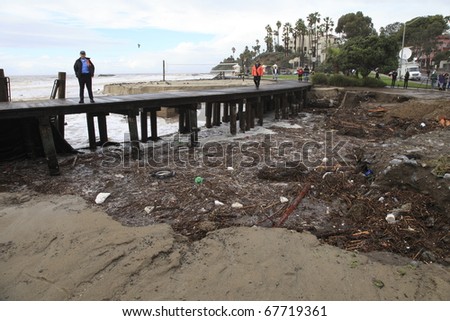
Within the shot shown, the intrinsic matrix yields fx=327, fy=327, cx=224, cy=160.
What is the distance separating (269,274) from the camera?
4219mm

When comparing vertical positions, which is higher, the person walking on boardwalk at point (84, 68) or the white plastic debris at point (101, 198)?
the person walking on boardwalk at point (84, 68)

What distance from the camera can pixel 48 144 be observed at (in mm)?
8062

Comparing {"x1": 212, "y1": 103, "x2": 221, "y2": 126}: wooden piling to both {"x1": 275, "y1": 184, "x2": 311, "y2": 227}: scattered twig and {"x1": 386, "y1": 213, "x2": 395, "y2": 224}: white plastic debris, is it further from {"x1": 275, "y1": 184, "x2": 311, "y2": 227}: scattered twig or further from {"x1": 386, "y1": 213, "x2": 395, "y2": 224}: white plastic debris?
{"x1": 386, "y1": 213, "x2": 395, "y2": 224}: white plastic debris

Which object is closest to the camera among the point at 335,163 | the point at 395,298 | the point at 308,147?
the point at 395,298

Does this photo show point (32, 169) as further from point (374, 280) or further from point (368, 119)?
point (368, 119)

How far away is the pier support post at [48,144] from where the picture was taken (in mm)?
7948

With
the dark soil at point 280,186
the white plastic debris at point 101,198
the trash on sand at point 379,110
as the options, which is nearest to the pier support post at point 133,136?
the dark soil at point 280,186

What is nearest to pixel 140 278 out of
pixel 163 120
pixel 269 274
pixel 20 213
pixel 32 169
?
pixel 269 274

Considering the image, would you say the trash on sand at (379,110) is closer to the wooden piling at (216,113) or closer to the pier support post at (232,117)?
the wooden piling at (216,113)

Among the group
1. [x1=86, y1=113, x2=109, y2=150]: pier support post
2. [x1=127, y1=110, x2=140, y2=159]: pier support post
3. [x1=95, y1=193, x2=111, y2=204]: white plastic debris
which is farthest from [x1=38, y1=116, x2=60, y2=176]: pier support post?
[x1=86, y1=113, x2=109, y2=150]: pier support post

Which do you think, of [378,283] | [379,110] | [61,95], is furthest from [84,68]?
[379,110]

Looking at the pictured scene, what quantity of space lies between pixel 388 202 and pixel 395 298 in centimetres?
279

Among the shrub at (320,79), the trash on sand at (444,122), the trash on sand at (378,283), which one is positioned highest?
the shrub at (320,79)

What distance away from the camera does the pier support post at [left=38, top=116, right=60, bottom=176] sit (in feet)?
26.1
